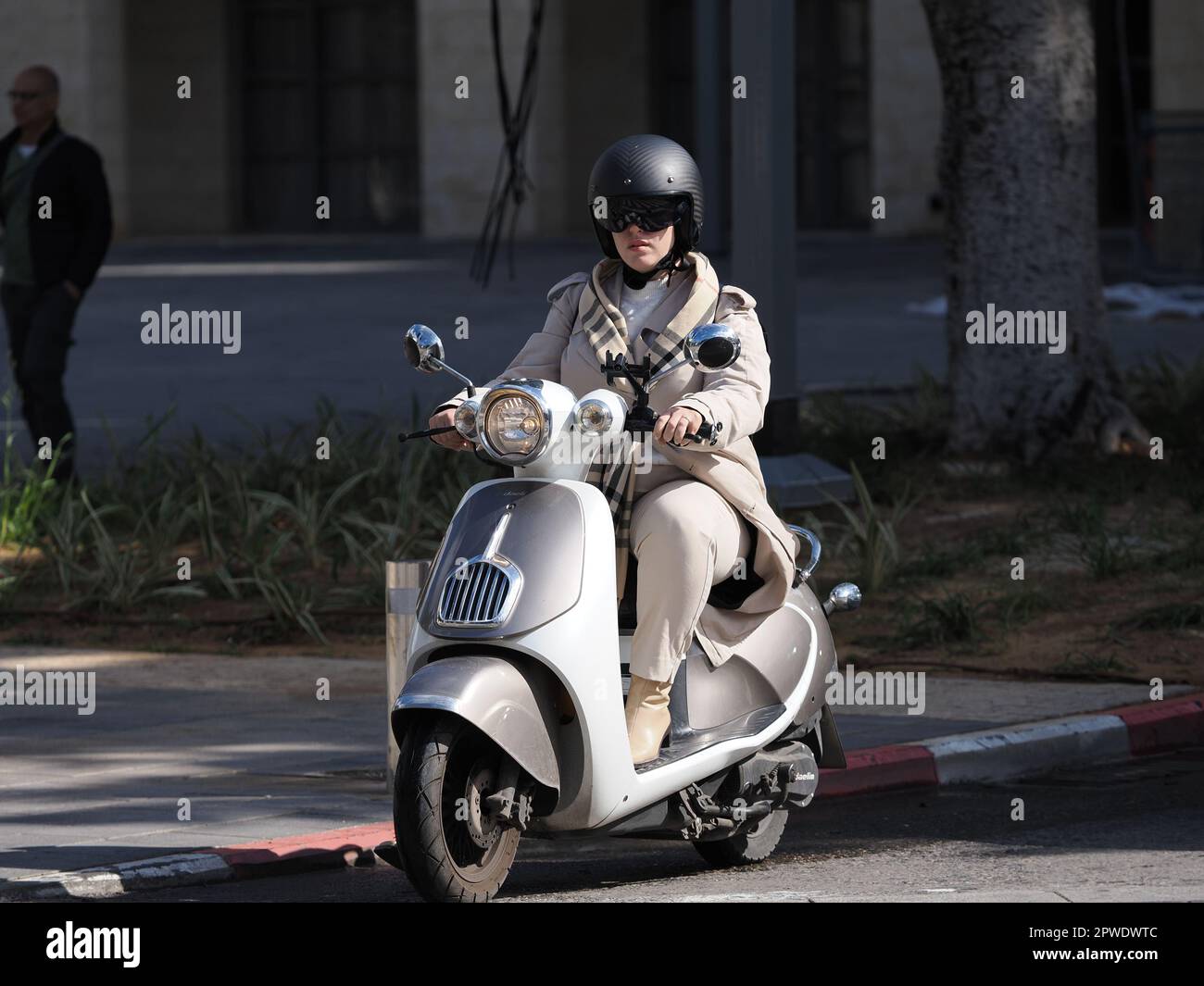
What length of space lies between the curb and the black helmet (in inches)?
71.7

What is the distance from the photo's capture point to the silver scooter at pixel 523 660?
5391 mm

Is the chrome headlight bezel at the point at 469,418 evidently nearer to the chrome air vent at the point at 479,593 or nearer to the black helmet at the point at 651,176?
the chrome air vent at the point at 479,593

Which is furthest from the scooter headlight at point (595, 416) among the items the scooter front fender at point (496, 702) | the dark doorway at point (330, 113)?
the dark doorway at point (330, 113)

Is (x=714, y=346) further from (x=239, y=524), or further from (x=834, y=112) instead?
(x=834, y=112)

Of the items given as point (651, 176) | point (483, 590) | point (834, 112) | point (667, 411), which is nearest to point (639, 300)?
point (651, 176)

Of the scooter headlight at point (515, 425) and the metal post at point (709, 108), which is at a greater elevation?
the metal post at point (709, 108)

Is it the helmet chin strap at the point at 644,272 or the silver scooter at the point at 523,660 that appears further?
the helmet chin strap at the point at 644,272

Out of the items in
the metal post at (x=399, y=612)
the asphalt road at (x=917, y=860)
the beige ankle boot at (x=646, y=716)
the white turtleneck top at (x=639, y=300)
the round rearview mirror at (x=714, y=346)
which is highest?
the white turtleneck top at (x=639, y=300)

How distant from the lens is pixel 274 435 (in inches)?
581

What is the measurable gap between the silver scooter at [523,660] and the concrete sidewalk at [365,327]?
261 inches
